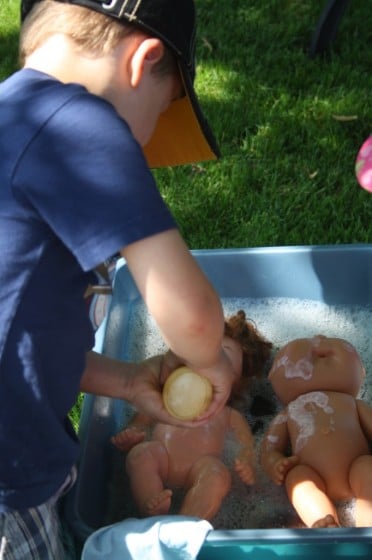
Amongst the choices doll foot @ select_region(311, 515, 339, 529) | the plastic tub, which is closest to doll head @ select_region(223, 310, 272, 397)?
the plastic tub

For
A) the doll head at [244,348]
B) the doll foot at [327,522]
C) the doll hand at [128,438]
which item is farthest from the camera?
the doll head at [244,348]

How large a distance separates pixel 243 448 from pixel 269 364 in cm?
24

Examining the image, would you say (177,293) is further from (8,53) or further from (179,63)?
(8,53)

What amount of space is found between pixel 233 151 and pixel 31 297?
1.26m

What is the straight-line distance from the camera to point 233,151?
2.07 metres

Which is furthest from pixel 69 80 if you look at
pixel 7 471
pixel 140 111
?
pixel 7 471

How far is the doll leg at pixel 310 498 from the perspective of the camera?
1.21 metres

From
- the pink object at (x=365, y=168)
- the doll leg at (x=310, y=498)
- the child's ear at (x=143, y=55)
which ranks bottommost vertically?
the doll leg at (x=310, y=498)

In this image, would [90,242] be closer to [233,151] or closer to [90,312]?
[90,312]

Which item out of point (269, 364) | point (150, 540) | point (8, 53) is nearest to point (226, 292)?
point (269, 364)

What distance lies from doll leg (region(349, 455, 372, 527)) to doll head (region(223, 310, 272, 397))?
32cm

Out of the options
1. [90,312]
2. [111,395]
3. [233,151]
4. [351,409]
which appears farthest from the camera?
[233,151]

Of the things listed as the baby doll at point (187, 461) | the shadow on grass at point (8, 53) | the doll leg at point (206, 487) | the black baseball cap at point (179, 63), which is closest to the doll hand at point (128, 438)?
the baby doll at point (187, 461)

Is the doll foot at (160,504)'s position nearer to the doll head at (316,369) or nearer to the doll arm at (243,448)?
the doll arm at (243,448)
